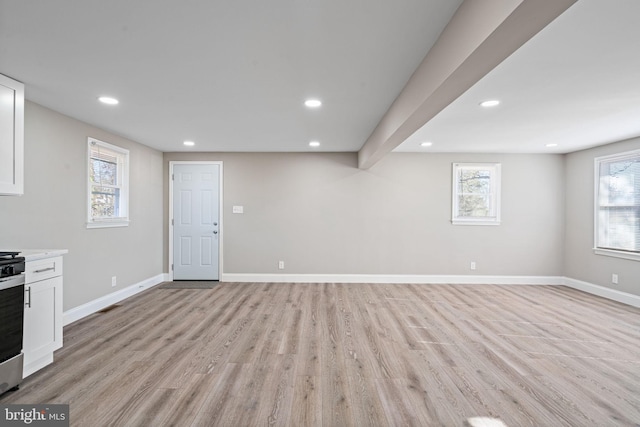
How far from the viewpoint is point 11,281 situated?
2094mm

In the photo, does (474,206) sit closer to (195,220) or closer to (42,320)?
(195,220)

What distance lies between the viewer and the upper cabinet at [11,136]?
241 cm

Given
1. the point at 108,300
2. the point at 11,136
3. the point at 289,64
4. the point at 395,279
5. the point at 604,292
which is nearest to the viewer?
the point at 289,64

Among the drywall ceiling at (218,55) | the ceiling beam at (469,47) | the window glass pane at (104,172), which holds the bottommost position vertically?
the window glass pane at (104,172)

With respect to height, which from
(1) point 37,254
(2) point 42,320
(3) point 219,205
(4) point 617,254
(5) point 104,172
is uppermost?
(5) point 104,172

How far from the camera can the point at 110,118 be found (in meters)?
3.54

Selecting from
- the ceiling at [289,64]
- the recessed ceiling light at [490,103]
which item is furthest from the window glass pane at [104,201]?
the recessed ceiling light at [490,103]

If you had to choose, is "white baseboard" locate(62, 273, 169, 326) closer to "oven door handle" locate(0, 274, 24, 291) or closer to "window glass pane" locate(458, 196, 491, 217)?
"oven door handle" locate(0, 274, 24, 291)

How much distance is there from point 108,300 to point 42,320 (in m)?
1.80

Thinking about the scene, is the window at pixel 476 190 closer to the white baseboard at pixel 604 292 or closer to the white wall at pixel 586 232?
the white wall at pixel 586 232

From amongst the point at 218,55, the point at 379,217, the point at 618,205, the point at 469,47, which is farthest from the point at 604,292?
the point at 218,55

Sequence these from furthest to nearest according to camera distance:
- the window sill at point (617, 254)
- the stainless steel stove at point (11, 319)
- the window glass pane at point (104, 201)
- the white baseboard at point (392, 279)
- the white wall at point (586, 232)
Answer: the white baseboard at point (392, 279)
the white wall at point (586, 232)
the window sill at point (617, 254)
the window glass pane at point (104, 201)
the stainless steel stove at point (11, 319)

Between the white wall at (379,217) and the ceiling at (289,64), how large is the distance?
61.1 inches

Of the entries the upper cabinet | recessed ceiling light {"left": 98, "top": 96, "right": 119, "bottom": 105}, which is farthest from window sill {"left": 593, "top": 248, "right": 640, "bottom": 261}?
the upper cabinet
